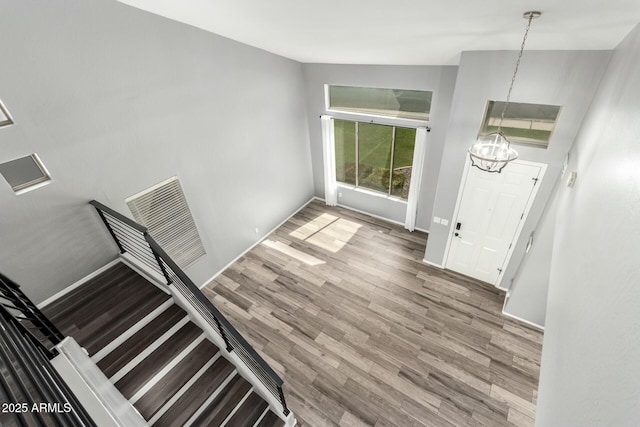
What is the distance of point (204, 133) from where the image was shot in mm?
4547

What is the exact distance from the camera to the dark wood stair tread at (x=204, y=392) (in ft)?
8.97

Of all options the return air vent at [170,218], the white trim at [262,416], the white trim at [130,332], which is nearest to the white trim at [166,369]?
the white trim at [130,332]

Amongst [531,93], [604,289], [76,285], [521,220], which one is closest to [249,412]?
[76,285]

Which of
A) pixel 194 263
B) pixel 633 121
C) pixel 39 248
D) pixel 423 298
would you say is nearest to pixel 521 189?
pixel 423 298

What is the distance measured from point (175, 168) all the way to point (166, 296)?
1.95m

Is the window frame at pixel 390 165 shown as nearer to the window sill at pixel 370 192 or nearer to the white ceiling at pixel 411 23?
Result: the window sill at pixel 370 192

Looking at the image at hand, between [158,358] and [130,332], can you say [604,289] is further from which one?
[130,332]

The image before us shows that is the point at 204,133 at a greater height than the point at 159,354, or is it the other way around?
the point at 204,133

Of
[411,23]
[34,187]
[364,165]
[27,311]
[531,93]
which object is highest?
[411,23]

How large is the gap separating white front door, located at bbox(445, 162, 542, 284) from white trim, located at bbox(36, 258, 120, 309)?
538 cm

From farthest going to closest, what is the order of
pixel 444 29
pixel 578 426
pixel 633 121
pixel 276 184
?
pixel 276 184
pixel 444 29
pixel 633 121
pixel 578 426

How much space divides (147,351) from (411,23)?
4.30 metres

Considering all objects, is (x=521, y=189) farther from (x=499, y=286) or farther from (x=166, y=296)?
(x=166, y=296)

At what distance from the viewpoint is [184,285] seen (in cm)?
318
